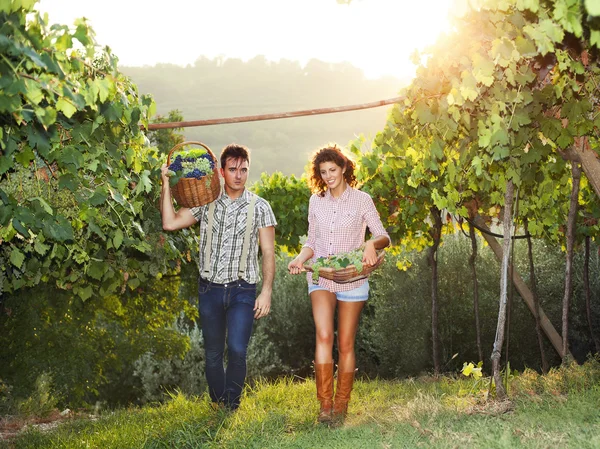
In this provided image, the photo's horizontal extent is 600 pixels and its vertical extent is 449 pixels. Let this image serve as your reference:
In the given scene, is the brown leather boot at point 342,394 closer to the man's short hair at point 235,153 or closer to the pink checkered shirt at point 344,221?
the pink checkered shirt at point 344,221

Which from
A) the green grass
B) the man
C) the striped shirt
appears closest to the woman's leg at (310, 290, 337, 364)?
the man

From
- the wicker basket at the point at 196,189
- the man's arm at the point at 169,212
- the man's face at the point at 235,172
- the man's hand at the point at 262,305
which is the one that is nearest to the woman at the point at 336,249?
the man's hand at the point at 262,305

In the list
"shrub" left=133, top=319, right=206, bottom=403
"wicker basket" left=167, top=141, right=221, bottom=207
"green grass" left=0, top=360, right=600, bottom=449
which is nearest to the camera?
"green grass" left=0, top=360, right=600, bottom=449

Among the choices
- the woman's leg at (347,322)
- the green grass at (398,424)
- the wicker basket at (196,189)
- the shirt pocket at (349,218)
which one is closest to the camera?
the green grass at (398,424)

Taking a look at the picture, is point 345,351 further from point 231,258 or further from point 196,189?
point 196,189

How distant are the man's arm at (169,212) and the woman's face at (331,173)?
3.19 feet

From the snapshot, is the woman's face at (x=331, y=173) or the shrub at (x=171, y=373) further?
the shrub at (x=171, y=373)

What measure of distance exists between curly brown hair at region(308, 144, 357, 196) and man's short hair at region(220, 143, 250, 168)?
0.48 m

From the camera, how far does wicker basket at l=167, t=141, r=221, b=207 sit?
4.73 m

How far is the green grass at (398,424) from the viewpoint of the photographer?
13.2 feet

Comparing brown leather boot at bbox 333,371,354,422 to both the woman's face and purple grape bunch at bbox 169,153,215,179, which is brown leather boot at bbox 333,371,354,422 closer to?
the woman's face

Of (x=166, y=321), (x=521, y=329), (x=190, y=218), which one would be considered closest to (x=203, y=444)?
(x=190, y=218)

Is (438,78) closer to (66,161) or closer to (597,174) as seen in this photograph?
(597,174)

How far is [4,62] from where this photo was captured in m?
2.69
